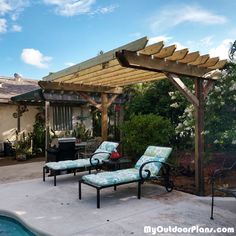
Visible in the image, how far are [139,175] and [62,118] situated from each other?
1048cm

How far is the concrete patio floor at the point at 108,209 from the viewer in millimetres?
4484

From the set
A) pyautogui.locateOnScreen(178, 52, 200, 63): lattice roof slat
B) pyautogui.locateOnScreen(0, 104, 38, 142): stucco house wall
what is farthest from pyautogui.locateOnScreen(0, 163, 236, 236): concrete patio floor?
pyautogui.locateOnScreen(0, 104, 38, 142): stucco house wall

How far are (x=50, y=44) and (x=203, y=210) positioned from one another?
1463cm

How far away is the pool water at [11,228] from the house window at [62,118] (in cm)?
1036

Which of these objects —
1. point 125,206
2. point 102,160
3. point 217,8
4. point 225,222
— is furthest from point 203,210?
point 217,8

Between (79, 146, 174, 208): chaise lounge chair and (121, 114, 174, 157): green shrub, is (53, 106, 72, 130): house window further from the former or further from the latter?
(79, 146, 174, 208): chaise lounge chair

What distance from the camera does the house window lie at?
15.4 m

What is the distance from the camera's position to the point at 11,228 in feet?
16.0

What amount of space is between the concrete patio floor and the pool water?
161 millimetres

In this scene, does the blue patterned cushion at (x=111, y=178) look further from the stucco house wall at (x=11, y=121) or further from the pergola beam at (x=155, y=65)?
the stucco house wall at (x=11, y=121)

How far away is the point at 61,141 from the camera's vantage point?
29.1 ft

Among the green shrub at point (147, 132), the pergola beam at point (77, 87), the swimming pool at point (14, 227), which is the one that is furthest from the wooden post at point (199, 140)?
the pergola beam at point (77, 87)

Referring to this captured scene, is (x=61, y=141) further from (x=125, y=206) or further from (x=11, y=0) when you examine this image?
(x=11, y=0)

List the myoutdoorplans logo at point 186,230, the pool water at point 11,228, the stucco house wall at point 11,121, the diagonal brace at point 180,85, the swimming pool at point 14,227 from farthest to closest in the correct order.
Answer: the stucco house wall at point 11,121, the diagonal brace at point 180,85, the pool water at point 11,228, the swimming pool at point 14,227, the myoutdoorplans logo at point 186,230
